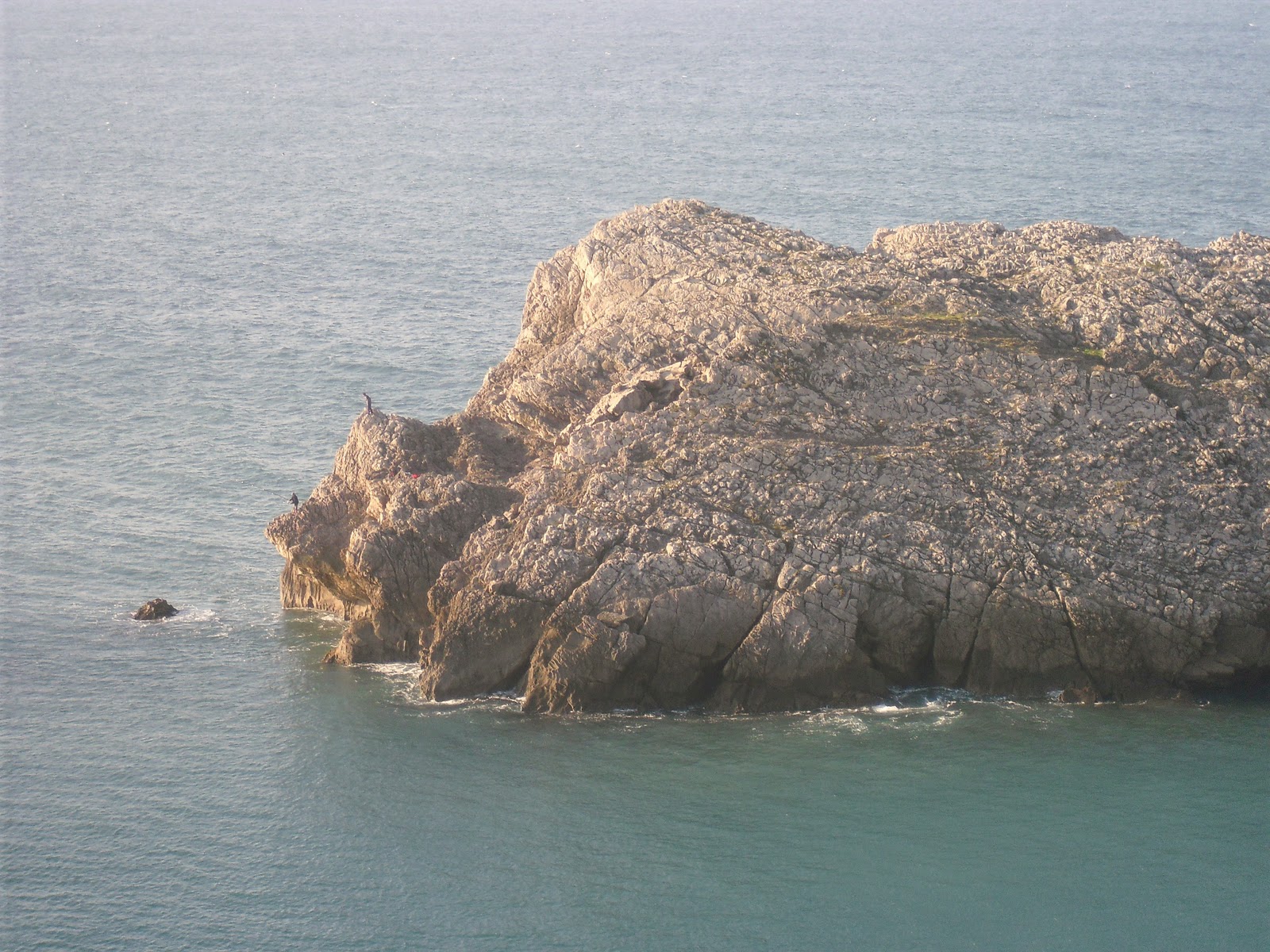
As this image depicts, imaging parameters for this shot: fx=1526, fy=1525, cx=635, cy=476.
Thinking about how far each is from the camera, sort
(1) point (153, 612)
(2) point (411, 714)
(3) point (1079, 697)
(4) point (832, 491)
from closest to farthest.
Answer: (3) point (1079, 697), (2) point (411, 714), (4) point (832, 491), (1) point (153, 612)

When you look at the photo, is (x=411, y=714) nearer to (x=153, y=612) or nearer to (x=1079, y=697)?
(x=153, y=612)

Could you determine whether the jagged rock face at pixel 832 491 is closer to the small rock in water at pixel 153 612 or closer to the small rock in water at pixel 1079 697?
the small rock in water at pixel 1079 697

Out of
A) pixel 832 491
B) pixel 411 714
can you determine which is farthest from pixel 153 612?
pixel 832 491

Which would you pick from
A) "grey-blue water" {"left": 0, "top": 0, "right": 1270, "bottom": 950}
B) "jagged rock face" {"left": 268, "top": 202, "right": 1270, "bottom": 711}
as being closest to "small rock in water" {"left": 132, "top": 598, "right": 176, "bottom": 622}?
"grey-blue water" {"left": 0, "top": 0, "right": 1270, "bottom": 950}

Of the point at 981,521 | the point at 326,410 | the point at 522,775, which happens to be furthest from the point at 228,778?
the point at 326,410

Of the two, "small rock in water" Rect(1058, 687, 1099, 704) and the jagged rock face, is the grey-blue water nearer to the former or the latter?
"small rock in water" Rect(1058, 687, 1099, 704)

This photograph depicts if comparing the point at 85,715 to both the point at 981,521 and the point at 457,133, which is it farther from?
the point at 457,133

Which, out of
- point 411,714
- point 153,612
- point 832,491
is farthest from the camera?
point 153,612
